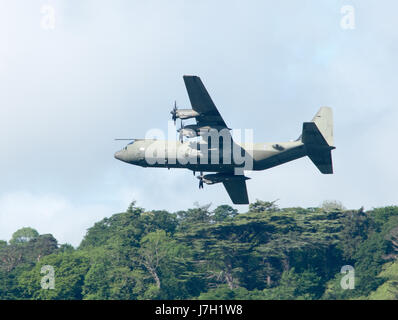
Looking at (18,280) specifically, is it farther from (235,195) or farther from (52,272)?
(235,195)

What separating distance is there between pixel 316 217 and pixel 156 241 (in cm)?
2195

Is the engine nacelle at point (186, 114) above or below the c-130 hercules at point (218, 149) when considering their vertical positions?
above

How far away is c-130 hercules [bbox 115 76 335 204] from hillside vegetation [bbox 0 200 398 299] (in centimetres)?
3858

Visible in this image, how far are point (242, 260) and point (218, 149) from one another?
47.8 meters

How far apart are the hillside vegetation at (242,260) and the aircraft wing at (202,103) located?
41.4 metres

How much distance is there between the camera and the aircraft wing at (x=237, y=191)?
2207 inches

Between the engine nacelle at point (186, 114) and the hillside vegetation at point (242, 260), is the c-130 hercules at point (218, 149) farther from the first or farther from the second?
the hillside vegetation at point (242, 260)

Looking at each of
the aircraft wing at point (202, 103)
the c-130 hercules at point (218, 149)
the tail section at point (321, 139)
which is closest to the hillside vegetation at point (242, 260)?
the c-130 hercules at point (218, 149)

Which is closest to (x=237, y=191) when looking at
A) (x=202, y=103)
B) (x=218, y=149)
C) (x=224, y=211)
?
(x=218, y=149)

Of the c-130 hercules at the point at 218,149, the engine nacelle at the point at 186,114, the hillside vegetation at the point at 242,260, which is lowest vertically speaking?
the hillside vegetation at the point at 242,260

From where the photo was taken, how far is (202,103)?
48.6m

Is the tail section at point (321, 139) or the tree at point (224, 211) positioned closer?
the tail section at point (321, 139)

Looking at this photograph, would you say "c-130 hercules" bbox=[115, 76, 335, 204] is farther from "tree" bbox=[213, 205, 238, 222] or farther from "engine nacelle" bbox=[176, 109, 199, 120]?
"tree" bbox=[213, 205, 238, 222]

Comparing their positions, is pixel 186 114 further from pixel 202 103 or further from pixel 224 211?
pixel 224 211
